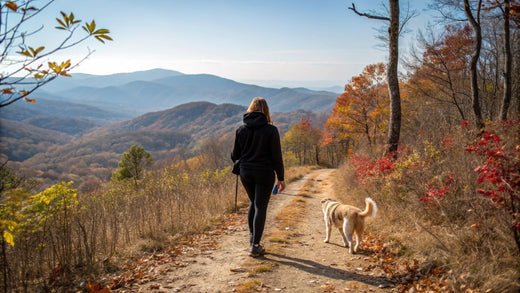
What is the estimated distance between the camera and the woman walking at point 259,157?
5.20 metres

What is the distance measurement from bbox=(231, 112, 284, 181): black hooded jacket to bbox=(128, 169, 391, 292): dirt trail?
1.41 metres

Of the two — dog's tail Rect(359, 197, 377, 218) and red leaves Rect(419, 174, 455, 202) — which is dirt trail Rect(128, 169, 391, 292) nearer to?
dog's tail Rect(359, 197, 377, 218)

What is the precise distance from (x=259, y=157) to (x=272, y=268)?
5.47 ft

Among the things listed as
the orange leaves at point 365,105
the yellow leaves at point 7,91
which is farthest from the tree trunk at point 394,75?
the orange leaves at point 365,105

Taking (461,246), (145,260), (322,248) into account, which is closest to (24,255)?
(145,260)

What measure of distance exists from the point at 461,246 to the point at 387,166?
13.6 feet

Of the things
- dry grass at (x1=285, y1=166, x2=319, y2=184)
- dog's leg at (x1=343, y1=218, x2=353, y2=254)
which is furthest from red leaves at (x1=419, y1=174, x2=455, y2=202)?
dry grass at (x1=285, y1=166, x2=319, y2=184)

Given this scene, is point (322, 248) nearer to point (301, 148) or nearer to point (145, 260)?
point (145, 260)

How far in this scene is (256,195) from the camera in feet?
17.4

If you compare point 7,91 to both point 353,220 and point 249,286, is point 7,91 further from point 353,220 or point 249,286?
point 353,220

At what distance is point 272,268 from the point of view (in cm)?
509

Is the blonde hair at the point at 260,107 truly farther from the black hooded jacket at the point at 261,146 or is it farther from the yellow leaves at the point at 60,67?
the yellow leaves at the point at 60,67

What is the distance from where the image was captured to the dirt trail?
14.8ft

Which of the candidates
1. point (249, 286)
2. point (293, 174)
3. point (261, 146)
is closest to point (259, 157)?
point (261, 146)
